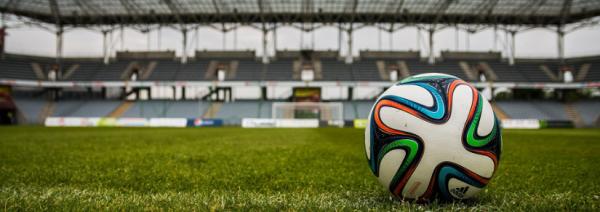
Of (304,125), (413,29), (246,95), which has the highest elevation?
(413,29)

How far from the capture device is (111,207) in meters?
2.82

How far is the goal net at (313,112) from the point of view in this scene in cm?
3747

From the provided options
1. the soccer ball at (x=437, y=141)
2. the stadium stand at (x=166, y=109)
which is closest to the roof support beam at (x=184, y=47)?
the stadium stand at (x=166, y=109)

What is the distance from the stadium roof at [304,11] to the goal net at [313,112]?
9422mm

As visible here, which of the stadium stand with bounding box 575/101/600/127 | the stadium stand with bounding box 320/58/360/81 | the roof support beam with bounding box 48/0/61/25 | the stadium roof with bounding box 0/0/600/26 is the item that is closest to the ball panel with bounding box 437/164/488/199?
the stadium roof with bounding box 0/0/600/26

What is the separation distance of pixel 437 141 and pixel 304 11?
127 ft

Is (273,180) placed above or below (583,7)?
below

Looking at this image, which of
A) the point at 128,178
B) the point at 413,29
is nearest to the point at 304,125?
the point at 413,29

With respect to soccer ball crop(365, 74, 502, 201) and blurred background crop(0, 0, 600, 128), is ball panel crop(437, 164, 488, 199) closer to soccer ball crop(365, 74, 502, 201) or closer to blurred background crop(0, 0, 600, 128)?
soccer ball crop(365, 74, 502, 201)

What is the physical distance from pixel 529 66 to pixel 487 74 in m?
5.78

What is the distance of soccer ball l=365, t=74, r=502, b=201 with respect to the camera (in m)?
2.96

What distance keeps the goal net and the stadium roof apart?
9.42 metres

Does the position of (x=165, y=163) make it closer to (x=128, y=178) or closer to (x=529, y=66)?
(x=128, y=178)

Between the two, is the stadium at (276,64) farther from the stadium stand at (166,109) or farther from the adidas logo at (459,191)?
the adidas logo at (459,191)
